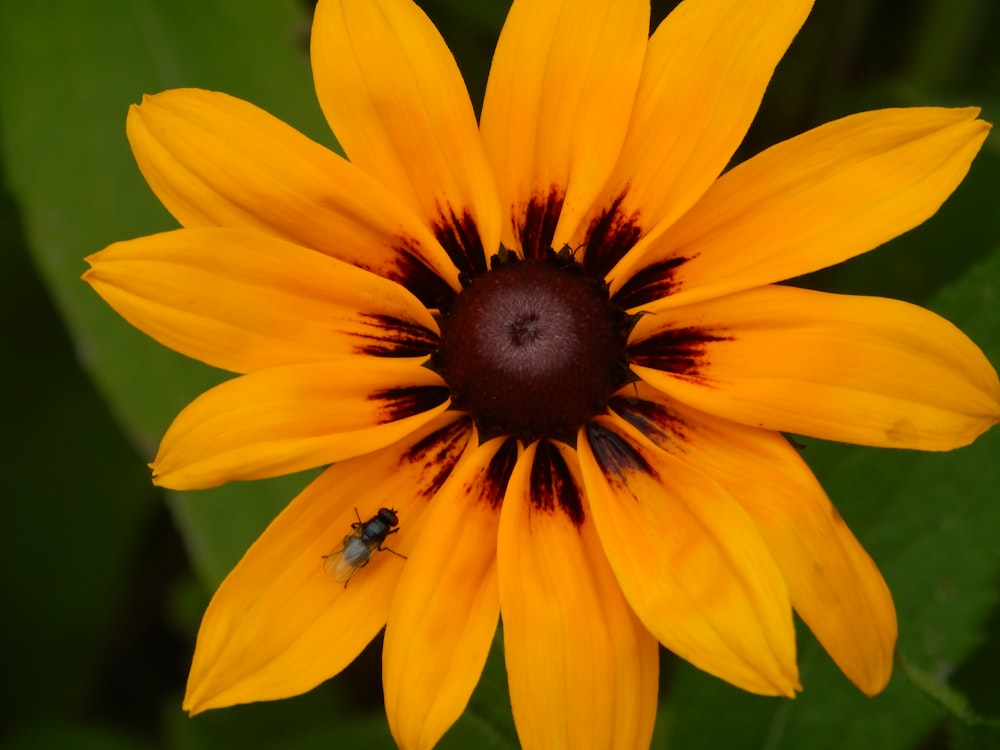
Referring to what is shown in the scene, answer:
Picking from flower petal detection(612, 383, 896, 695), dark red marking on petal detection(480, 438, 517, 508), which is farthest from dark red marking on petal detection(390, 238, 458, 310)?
flower petal detection(612, 383, 896, 695)

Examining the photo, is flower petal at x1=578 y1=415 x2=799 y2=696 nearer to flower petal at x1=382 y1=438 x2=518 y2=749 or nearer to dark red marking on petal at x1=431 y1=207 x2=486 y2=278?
flower petal at x1=382 y1=438 x2=518 y2=749

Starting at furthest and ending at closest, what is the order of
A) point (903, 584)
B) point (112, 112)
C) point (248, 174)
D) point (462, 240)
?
point (112, 112), point (903, 584), point (462, 240), point (248, 174)

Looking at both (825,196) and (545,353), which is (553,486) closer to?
(545,353)

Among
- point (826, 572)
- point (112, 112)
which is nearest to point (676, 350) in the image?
point (826, 572)

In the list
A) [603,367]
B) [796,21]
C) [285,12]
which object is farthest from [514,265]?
[285,12]

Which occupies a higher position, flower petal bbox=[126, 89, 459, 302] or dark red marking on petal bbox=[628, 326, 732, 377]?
flower petal bbox=[126, 89, 459, 302]

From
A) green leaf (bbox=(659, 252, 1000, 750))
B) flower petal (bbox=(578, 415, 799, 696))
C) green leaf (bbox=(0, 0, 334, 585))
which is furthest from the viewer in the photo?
green leaf (bbox=(0, 0, 334, 585))
